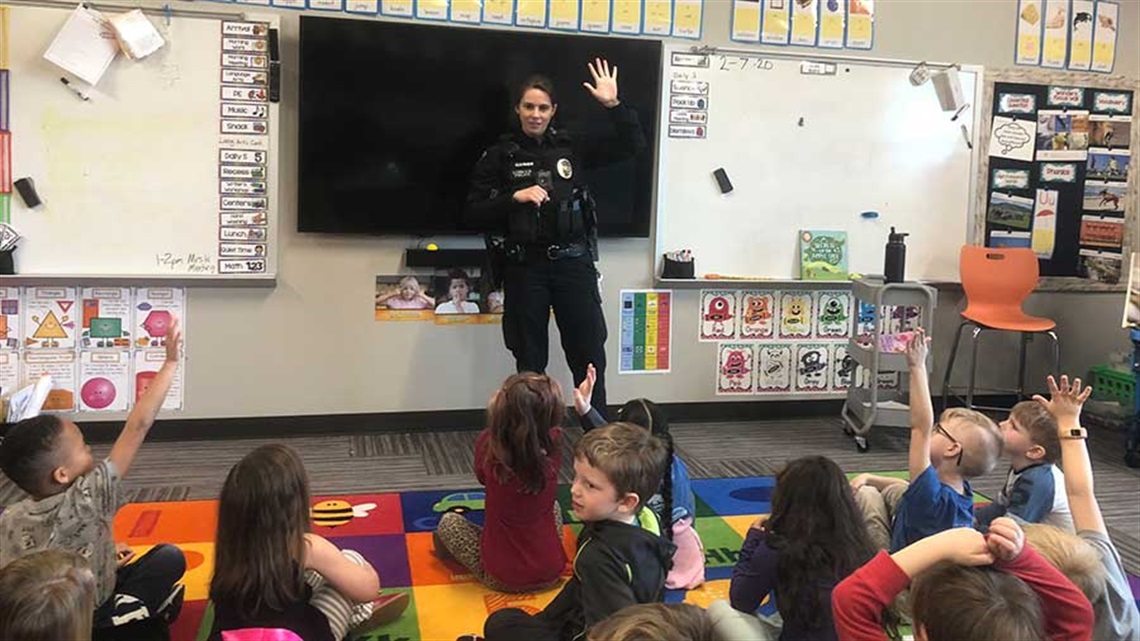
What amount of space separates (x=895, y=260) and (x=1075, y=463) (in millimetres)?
2825

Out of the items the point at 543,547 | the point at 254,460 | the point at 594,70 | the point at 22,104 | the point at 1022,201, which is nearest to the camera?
the point at 254,460

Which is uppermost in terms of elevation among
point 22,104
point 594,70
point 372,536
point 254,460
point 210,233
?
point 594,70

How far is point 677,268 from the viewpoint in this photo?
4.81 m

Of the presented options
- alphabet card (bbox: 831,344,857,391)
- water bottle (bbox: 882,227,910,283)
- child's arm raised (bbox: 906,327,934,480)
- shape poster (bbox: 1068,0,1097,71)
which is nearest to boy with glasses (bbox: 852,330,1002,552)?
child's arm raised (bbox: 906,327,934,480)

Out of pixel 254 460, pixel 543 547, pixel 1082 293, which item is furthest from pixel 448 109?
pixel 1082 293

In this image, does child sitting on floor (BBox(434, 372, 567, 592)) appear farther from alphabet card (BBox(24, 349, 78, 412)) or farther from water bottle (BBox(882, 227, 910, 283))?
water bottle (BBox(882, 227, 910, 283))

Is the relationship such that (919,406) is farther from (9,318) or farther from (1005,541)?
(9,318)

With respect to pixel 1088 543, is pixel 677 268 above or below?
above

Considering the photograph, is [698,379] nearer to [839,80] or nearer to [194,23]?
[839,80]

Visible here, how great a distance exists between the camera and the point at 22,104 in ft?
13.1

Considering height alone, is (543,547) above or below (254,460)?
below

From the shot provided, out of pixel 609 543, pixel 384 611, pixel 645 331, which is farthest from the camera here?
pixel 645 331

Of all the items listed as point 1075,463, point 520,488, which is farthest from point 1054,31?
point 520,488

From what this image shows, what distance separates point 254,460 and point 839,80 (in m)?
3.92
